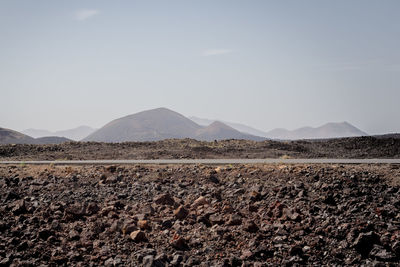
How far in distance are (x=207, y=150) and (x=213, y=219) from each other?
1832cm

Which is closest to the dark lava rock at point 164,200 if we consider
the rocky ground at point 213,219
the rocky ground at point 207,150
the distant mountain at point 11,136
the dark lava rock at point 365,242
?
the rocky ground at point 213,219

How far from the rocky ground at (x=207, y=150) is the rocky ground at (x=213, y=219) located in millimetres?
11518

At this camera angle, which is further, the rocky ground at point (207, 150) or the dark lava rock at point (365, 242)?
the rocky ground at point (207, 150)

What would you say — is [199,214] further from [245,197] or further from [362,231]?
[362,231]

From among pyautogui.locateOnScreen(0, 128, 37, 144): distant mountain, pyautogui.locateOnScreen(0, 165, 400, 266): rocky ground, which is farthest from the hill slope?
pyautogui.locateOnScreen(0, 165, 400, 266): rocky ground

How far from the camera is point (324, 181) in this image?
501 inches

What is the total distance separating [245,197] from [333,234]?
327 centimetres

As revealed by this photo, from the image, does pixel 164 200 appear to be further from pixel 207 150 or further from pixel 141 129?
pixel 141 129

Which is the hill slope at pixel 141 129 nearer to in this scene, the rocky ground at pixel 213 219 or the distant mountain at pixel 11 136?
the distant mountain at pixel 11 136

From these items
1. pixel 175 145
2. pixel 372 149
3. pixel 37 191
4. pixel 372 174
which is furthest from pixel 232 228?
pixel 372 149

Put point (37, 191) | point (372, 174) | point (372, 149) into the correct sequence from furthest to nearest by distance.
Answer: point (372, 149) < point (37, 191) < point (372, 174)

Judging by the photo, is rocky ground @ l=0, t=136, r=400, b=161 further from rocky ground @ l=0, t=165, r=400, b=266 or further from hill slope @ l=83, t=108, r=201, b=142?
hill slope @ l=83, t=108, r=201, b=142

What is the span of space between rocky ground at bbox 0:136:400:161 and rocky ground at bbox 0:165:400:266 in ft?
37.8

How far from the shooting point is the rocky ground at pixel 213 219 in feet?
29.0
